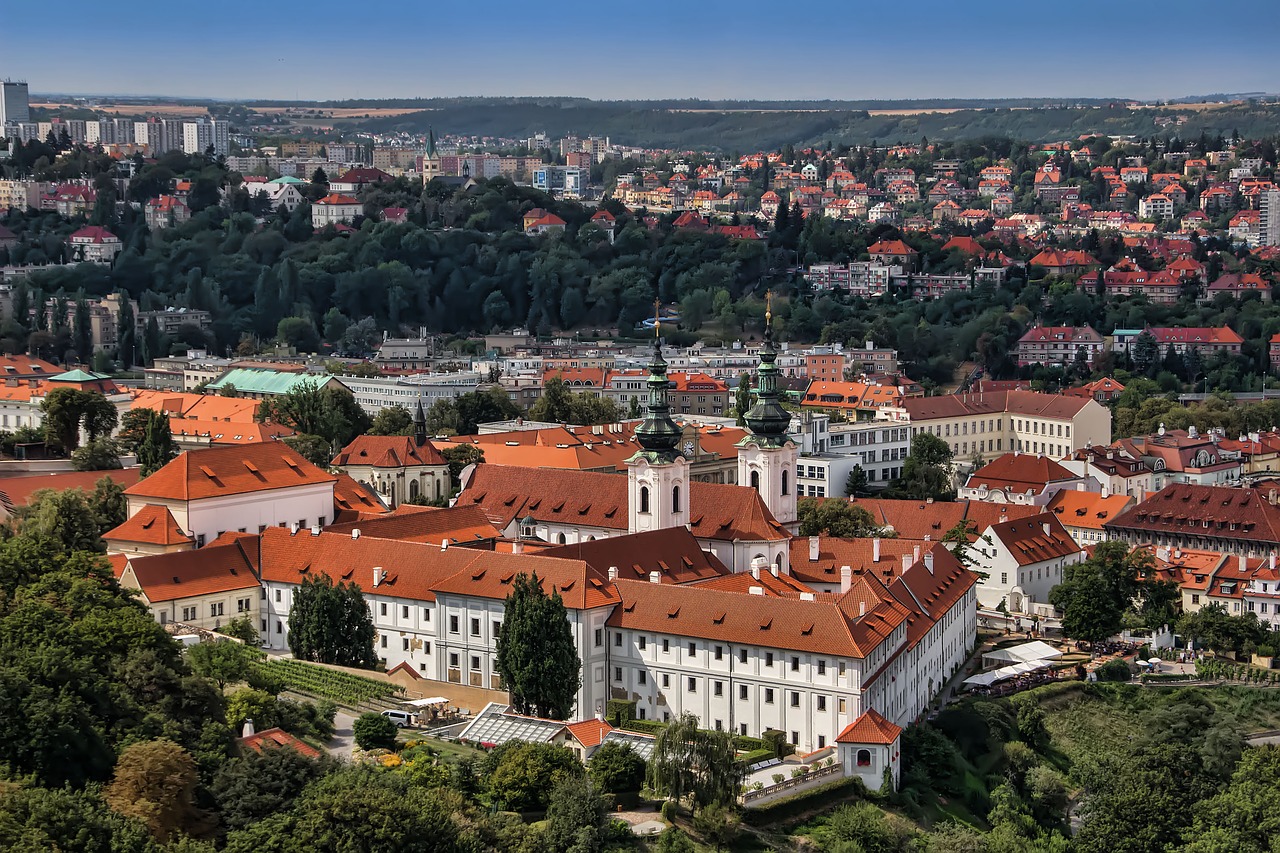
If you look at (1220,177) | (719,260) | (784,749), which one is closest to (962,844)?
(784,749)

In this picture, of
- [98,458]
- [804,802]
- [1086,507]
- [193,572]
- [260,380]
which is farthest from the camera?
[260,380]

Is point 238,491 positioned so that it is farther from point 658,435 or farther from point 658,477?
point 658,435

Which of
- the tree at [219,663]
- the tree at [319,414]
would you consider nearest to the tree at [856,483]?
the tree at [319,414]

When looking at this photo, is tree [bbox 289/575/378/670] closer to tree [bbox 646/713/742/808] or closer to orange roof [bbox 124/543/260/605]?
orange roof [bbox 124/543/260/605]

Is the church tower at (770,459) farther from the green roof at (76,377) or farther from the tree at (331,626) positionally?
the green roof at (76,377)

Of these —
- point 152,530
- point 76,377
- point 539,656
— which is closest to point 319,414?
point 76,377
